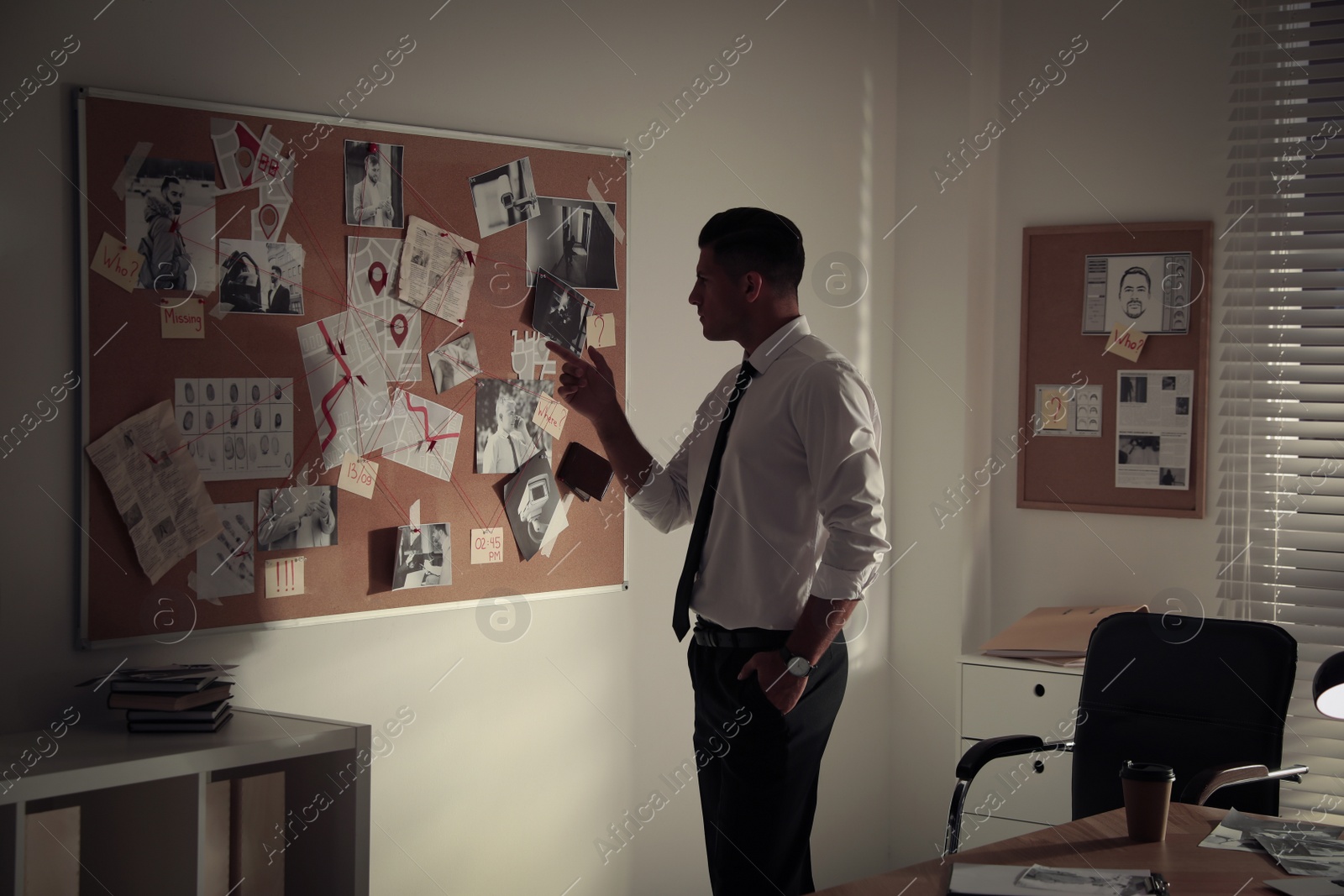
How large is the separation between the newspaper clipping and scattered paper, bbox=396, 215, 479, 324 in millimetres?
2074

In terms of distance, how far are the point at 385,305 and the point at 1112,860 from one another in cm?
184

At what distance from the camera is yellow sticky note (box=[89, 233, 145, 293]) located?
2.11 m

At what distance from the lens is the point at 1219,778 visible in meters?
1.93

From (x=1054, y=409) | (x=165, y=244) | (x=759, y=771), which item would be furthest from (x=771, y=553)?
(x=1054, y=409)

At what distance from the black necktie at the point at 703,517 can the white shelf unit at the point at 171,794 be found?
25.3 inches

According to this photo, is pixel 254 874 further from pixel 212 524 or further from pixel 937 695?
pixel 937 695

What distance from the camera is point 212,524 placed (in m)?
2.25

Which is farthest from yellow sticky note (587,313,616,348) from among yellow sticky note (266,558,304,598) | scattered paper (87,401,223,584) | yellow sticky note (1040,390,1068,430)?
yellow sticky note (1040,390,1068,430)

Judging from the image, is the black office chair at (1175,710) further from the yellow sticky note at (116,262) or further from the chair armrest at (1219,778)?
the yellow sticky note at (116,262)

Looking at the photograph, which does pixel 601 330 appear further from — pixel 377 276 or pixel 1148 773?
pixel 1148 773

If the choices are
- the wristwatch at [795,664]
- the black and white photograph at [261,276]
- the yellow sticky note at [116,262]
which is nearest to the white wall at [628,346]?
the yellow sticky note at [116,262]

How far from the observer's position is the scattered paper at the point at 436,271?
252 cm

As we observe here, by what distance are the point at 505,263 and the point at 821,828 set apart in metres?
2.07

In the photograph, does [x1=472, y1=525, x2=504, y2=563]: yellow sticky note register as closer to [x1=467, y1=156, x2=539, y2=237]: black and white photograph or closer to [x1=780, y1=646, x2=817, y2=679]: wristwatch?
[x1=467, y1=156, x2=539, y2=237]: black and white photograph
